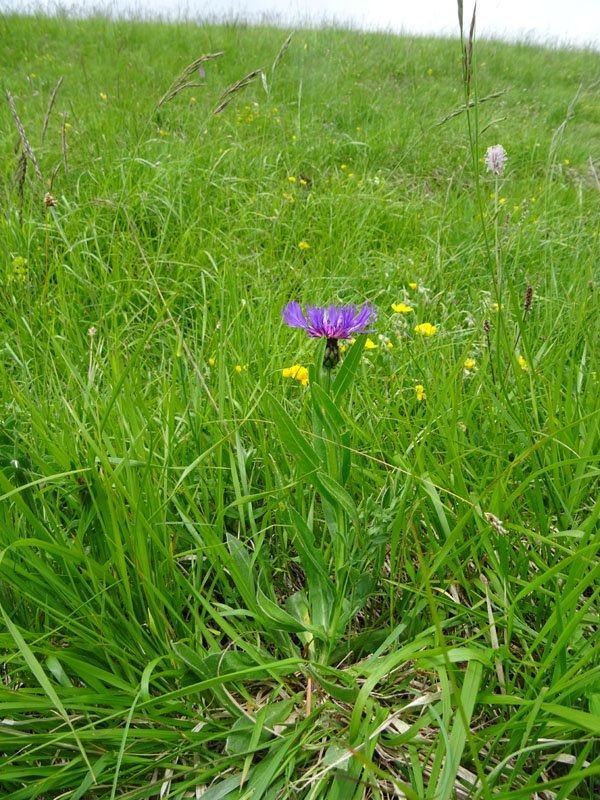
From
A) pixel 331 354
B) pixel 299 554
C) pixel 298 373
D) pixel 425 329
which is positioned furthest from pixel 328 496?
pixel 425 329

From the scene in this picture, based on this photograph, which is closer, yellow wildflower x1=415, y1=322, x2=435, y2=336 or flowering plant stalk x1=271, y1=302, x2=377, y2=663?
flowering plant stalk x1=271, y1=302, x2=377, y2=663

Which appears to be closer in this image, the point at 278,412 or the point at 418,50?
the point at 278,412

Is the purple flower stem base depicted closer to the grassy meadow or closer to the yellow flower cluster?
the grassy meadow

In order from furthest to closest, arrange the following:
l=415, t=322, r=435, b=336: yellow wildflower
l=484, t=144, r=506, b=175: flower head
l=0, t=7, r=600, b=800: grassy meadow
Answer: l=415, t=322, r=435, b=336: yellow wildflower < l=484, t=144, r=506, b=175: flower head < l=0, t=7, r=600, b=800: grassy meadow

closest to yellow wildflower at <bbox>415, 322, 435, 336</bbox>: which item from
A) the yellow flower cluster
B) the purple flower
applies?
the yellow flower cluster

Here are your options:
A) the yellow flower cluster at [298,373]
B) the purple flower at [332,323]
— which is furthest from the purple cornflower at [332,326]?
the yellow flower cluster at [298,373]

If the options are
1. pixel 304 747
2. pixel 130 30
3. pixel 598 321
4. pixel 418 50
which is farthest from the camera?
pixel 418 50

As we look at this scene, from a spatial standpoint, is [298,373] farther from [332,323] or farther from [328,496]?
[328,496]

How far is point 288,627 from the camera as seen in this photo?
0.75m

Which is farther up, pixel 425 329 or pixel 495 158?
pixel 495 158

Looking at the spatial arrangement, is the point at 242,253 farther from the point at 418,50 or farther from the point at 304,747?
the point at 418,50

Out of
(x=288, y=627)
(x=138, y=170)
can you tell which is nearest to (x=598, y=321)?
(x=288, y=627)

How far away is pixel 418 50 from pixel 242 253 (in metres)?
6.39

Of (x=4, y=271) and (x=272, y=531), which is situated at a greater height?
(x=4, y=271)
